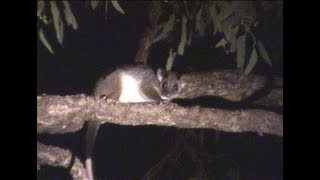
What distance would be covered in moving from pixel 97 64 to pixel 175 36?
249cm

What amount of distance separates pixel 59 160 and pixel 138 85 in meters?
1.72

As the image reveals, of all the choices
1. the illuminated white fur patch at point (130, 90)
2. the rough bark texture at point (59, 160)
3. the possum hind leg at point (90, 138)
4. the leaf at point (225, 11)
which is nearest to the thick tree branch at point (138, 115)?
the rough bark texture at point (59, 160)

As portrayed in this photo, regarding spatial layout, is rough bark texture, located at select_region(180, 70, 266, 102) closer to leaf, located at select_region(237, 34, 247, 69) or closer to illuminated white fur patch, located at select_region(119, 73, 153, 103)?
leaf, located at select_region(237, 34, 247, 69)

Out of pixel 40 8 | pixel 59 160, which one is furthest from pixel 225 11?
pixel 59 160

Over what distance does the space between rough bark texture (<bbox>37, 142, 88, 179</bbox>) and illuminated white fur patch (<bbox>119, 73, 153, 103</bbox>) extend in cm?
128

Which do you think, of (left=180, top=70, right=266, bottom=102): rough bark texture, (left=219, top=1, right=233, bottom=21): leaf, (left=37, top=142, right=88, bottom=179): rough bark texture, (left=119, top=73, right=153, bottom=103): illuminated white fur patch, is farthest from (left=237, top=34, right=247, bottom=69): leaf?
(left=37, top=142, right=88, bottom=179): rough bark texture

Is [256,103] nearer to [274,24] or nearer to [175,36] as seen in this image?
[274,24]

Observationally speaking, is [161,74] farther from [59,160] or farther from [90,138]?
[59,160]

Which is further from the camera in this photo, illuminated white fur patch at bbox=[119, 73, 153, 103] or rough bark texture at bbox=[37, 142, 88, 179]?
illuminated white fur patch at bbox=[119, 73, 153, 103]

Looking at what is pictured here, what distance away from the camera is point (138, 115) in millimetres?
3301

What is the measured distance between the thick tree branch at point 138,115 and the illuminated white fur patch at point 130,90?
138 cm

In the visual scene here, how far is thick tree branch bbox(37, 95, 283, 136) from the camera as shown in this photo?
3164 mm

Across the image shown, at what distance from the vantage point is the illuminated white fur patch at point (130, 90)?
474 cm
